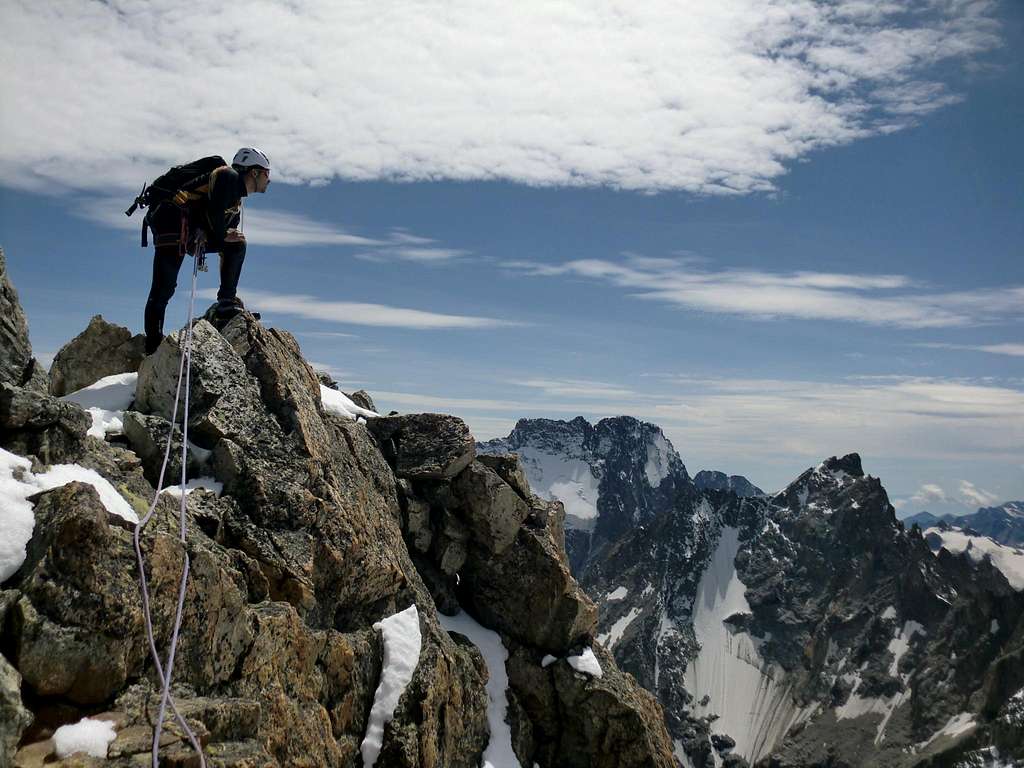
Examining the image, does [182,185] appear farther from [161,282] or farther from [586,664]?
[586,664]

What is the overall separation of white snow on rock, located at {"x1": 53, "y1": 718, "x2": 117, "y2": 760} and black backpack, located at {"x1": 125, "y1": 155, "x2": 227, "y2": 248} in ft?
44.5

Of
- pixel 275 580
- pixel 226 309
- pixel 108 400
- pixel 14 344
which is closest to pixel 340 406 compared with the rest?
pixel 226 309

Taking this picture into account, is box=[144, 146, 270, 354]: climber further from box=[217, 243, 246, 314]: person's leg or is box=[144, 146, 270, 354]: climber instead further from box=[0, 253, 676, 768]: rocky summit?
box=[0, 253, 676, 768]: rocky summit

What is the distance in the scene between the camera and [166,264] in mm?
20406

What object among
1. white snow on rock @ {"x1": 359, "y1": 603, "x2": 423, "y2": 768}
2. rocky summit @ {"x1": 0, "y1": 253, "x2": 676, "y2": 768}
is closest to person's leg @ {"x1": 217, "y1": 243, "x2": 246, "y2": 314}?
rocky summit @ {"x1": 0, "y1": 253, "x2": 676, "y2": 768}

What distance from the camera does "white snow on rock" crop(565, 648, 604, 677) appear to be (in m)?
29.6

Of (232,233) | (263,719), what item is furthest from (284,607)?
(232,233)

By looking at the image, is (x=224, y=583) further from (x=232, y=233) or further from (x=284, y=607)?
(x=232, y=233)

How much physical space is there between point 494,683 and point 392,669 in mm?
7875

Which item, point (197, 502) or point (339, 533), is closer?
point (197, 502)

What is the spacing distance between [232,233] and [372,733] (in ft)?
45.3

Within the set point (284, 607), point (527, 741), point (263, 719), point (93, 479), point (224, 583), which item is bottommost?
point (527, 741)

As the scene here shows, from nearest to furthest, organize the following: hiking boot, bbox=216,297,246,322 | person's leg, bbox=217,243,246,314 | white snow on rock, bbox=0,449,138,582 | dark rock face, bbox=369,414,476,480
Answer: white snow on rock, bbox=0,449,138,582, person's leg, bbox=217,243,246,314, hiking boot, bbox=216,297,246,322, dark rock face, bbox=369,414,476,480

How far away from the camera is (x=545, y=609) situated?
30.2 meters
